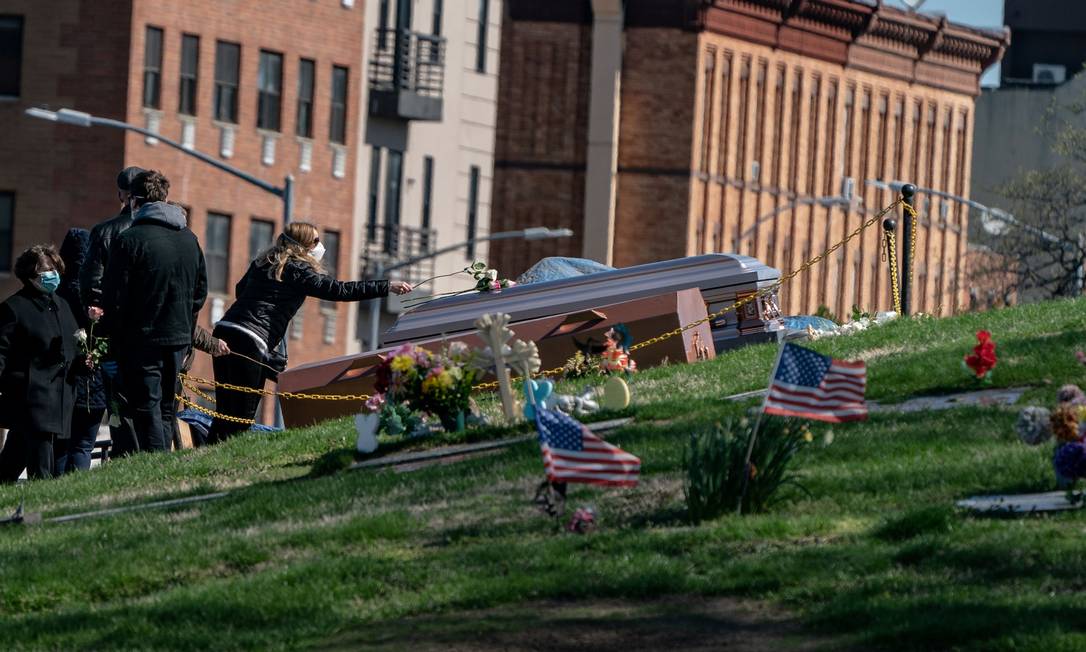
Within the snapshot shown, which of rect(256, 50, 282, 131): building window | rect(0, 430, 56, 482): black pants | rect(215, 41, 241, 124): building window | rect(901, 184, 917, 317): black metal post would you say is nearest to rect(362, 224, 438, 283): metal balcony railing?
rect(256, 50, 282, 131): building window

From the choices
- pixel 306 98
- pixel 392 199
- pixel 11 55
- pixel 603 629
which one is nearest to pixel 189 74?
pixel 11 55

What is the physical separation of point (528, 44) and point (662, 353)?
214 feet

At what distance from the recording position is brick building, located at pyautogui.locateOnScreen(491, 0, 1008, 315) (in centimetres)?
8662

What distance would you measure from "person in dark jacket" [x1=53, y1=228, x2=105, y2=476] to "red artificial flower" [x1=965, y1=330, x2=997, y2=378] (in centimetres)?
602

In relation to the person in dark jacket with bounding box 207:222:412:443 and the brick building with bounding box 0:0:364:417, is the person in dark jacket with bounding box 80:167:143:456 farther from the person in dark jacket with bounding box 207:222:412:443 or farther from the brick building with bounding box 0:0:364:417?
the brick building with bounding box 0:0:364:417

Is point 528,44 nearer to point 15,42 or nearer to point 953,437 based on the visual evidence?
point 15,42

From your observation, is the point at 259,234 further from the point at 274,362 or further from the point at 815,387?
the point at 815,387

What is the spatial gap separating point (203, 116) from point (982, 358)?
47319 mm

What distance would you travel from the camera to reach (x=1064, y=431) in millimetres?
13758

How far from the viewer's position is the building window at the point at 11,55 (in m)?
60.9

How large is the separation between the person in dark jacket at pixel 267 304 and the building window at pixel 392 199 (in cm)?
4933

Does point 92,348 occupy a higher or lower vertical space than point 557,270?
lower

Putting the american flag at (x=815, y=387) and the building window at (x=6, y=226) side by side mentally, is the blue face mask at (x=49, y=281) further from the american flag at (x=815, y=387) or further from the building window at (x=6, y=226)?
the building window at (x=6, y=226)

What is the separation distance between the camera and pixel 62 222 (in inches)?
2378
